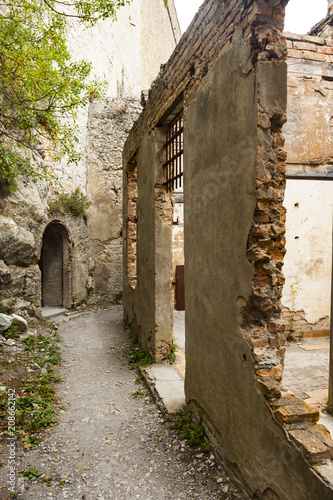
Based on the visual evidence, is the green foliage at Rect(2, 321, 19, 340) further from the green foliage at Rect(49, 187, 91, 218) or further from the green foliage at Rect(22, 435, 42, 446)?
the green foliage at Rect(49, 187, 91, 218)

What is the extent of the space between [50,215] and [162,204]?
481cm

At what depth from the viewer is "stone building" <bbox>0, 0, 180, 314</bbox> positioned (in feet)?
22.6

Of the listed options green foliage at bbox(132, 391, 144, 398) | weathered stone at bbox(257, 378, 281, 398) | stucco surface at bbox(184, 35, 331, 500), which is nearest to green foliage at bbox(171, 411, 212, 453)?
stucco surface at bbox(184, 35, 331, 500)

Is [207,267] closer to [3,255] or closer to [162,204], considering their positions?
[162,204]

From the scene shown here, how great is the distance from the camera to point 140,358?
542 centimetres

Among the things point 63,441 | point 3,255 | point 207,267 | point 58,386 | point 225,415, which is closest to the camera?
point 225,415

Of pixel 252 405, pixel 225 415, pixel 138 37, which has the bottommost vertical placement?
pixel 225 415

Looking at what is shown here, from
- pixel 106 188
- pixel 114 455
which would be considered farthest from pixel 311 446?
pixel 106 188

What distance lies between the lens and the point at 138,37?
60.3 feet

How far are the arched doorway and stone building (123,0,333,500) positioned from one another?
658cm

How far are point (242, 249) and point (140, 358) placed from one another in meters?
3.64

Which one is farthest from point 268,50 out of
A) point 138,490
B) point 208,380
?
point 138,490

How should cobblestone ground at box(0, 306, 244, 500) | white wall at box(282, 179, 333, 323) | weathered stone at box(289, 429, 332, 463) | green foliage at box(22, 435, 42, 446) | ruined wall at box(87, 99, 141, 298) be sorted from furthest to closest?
1. ruined wall at box(87, 99, 141, 298)
2. white wall at box(282, 179, 333, 323)
3. green foliage at box(22, 435, 42, 446)
4. cobblestone ground at box(0, 306, 244, 500)
5. weathered stone at box(289, 429, 332, 463)

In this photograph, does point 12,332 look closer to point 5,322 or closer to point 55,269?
point 5,322
